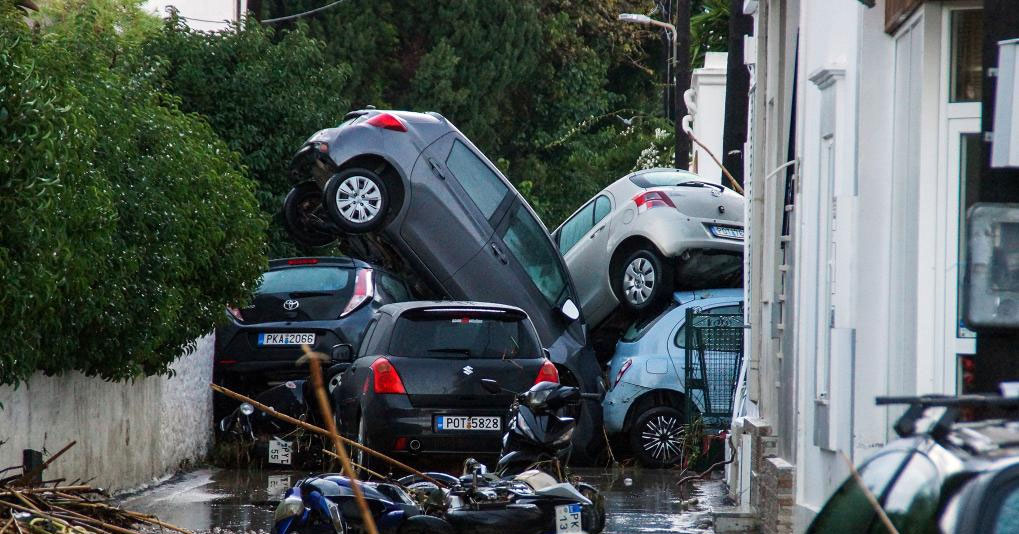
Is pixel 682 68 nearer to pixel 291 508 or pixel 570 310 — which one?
pixel 570 310

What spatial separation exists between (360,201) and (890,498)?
12667mm

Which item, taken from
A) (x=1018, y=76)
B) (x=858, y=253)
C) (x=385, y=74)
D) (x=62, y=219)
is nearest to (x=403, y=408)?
(x=62, y=219)

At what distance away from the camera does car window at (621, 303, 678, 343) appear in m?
15.9

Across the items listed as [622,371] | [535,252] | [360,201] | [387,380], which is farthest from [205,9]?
[387,380]

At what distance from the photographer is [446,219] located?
51.4 ft

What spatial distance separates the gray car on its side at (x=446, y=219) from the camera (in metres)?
15.7

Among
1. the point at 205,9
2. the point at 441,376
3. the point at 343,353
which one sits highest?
the point at 205,9

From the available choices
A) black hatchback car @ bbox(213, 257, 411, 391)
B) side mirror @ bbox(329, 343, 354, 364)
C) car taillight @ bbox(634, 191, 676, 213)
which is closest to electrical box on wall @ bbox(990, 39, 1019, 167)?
side mirror @ bbox(329, 343, 354, 364)

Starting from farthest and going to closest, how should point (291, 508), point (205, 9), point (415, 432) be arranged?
point (205, 9), point (415, 432), point (291, 508)

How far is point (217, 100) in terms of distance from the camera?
2191cm

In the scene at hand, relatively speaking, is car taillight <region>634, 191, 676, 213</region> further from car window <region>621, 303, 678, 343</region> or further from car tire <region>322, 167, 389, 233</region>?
car tire <region>322, 167, 389, 233</region>

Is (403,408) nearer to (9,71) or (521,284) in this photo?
(521,284)

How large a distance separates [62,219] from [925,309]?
4533mm

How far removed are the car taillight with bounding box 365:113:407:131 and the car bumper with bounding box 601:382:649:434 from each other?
3280 mm
